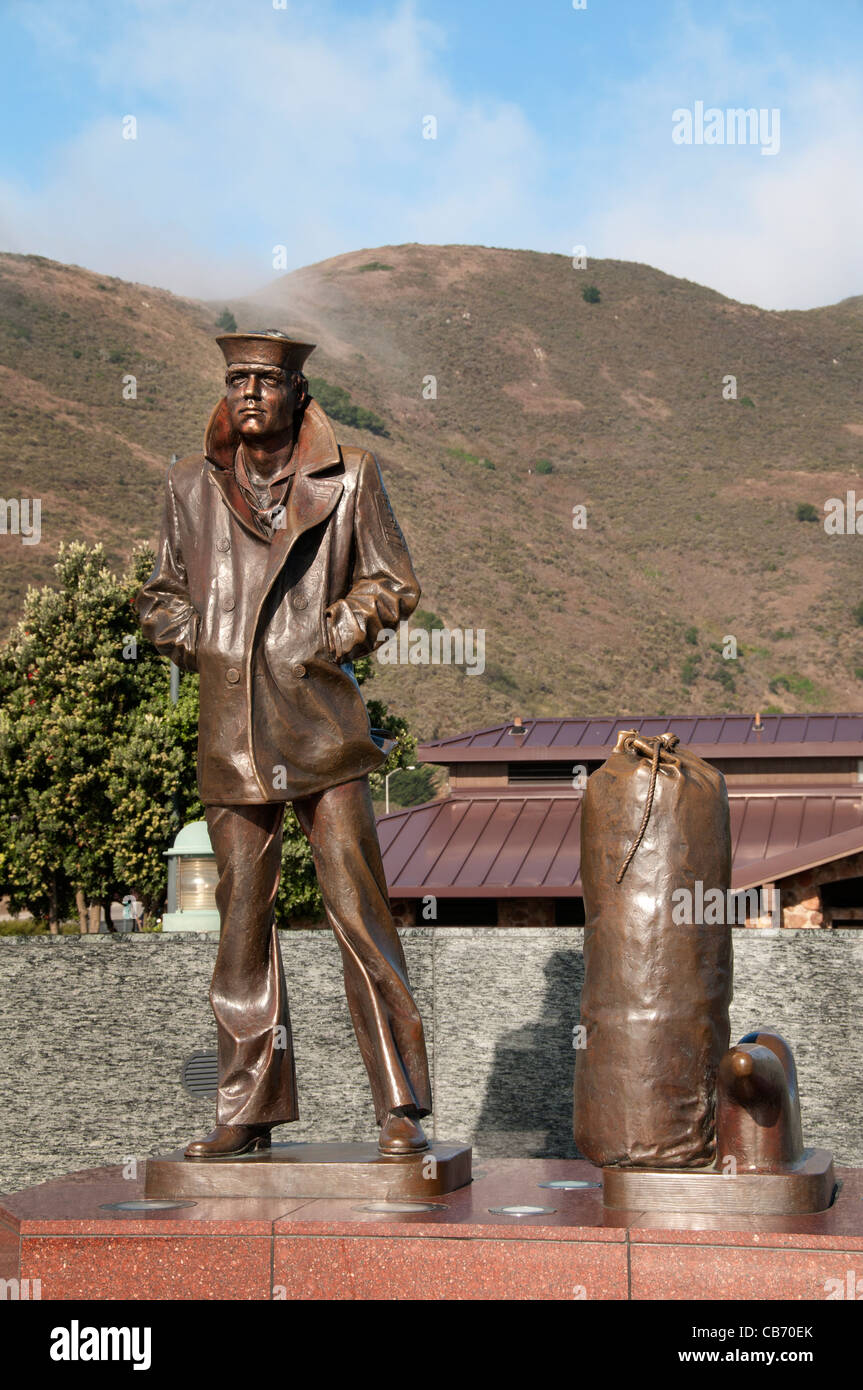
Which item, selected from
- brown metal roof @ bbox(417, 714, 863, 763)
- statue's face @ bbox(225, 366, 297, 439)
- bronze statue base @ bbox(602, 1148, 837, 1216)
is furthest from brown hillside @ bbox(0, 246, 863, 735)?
bronze statue base @ bbox(602, 1148, 837, 1216)

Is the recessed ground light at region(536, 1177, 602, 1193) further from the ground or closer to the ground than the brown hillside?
closer to the ground

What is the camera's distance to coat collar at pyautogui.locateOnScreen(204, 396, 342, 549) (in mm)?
5992

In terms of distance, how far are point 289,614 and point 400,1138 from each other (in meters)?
1.98

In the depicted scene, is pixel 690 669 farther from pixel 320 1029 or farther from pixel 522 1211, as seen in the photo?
pixel 522 1211

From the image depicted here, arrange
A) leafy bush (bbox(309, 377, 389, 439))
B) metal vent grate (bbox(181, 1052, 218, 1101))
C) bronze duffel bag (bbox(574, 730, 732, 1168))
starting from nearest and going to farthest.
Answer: bronze duffel bag (bbox(574, 730, 732, 1168)), metal vent grate (bbox(181, 1052, 218, 1101)), leafy bush (bbox(309, 377, 389, 439))

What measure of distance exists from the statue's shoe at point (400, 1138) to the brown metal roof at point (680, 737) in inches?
588

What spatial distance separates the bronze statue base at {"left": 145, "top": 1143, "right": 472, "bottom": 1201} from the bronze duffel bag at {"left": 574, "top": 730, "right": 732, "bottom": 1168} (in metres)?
0.53

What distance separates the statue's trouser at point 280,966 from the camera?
5770 mm

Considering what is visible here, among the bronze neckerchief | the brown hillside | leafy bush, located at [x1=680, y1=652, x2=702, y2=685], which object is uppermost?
the brown hillside

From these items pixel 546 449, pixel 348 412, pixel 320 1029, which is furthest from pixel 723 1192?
pixel 546 449

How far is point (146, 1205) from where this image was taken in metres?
5.39

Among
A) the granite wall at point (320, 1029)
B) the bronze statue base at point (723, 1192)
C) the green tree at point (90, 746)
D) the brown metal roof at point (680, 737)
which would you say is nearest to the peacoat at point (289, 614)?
the bronze statue base at point (723, 1192)

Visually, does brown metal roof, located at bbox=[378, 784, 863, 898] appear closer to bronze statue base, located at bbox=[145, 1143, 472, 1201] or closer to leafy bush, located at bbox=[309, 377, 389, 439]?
bronze statue base, located at bbox=[145, 1143, 472, 1201]

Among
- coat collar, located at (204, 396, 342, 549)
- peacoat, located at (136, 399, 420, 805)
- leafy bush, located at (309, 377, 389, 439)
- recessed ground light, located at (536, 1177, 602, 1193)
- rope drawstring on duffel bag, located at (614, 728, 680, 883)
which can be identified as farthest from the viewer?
leafy bush, located at (309, 377, 389, 439)
